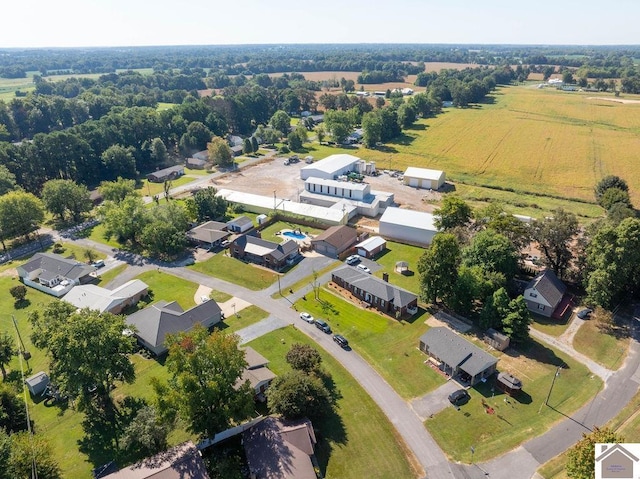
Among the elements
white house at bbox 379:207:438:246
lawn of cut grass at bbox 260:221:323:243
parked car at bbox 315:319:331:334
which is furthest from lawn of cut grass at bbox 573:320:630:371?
lawn of cut grass at bbox 260:221:323:243

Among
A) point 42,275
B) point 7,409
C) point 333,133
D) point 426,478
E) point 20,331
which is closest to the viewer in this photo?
point 426,478

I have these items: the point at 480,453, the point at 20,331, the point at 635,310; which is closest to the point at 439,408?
the point at 480,453

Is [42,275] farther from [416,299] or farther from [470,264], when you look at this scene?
[470,264]

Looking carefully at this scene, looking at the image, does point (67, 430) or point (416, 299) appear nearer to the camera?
point (67, 430)

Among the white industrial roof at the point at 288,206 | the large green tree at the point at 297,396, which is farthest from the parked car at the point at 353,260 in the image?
the large green tree at the point at 297,396

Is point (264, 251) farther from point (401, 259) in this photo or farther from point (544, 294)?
point (544, 294)

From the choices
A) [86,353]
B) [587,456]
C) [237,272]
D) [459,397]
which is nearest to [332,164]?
[237,272]

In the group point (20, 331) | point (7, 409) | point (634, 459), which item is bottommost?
point (20, 331)
